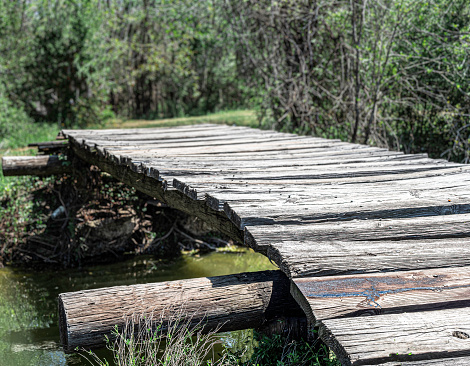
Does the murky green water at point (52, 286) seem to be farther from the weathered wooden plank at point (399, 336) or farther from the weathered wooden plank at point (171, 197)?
the weathered wooden plank at point (399, 336)

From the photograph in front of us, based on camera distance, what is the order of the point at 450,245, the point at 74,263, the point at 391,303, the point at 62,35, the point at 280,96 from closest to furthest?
the point at 391,303 → the point at 450,245 → the point at 74,263 → the point at 280,96 → the point at 62,35

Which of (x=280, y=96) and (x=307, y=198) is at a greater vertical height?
(x=280, y=96)

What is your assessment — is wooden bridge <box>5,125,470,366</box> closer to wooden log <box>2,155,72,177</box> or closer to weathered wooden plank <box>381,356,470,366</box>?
weathered wooden plank <box>381,356,470,366</box>

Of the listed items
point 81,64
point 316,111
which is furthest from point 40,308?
point 81,64

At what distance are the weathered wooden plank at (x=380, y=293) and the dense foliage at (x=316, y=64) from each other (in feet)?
17.0

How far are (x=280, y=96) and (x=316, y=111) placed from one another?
0.68 m

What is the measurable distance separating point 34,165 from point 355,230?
5.11 metres

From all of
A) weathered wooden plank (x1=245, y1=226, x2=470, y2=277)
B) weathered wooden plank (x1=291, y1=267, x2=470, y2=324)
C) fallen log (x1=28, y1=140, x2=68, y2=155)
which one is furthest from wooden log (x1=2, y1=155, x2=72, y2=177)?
weathered wooden plank (x1=291, y1=267, x2=470, y2=324)

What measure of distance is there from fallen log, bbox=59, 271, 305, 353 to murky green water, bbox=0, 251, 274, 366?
213cm

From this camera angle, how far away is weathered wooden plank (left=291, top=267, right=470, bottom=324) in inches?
69.5

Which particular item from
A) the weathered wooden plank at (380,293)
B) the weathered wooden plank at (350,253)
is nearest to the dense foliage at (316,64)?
the weathered wooden plank at (350,253)

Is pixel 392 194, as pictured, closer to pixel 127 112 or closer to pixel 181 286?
pixel 181 286

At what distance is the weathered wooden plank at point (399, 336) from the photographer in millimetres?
1526

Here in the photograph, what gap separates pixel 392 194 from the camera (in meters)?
2.88
